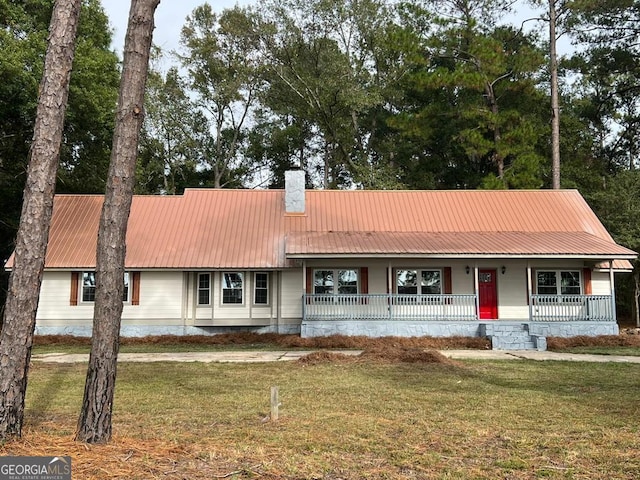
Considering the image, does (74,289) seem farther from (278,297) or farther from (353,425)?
(353,425)

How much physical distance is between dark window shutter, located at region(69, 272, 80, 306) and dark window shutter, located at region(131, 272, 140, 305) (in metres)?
1.98

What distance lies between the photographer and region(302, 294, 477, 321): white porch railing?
1866 centimetres

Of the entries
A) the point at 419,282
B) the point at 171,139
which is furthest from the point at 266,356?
the point at 171,139

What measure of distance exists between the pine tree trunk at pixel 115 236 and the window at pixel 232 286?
47.3 ft

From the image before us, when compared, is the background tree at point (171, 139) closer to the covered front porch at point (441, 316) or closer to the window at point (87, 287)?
the window at point (87, 287)

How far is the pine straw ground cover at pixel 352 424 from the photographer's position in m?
4.94

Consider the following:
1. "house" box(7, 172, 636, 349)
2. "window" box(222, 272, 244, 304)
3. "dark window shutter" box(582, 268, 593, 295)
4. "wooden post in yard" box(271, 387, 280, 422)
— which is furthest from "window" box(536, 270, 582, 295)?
"wooden post in yard" box(271, 387, 280, 422)

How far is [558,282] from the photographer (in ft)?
65.9

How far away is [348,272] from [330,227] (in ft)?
8.13

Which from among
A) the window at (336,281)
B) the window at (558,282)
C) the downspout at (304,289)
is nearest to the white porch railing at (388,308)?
the downspout at (304,289)

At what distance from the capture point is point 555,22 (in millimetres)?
28609

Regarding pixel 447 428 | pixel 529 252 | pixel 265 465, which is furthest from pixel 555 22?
pixel 265 465

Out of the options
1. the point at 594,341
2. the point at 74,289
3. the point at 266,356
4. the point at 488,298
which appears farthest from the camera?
the point at 488,298

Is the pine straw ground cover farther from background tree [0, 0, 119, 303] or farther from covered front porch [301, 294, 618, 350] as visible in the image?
background tree [0, 0, 119, 303]
